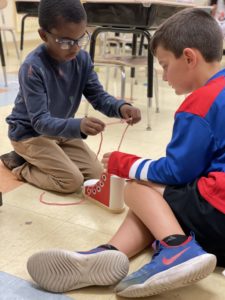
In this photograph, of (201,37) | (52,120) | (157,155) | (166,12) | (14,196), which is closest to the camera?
(201,37)

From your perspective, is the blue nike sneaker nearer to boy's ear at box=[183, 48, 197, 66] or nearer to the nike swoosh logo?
the nike swoosh logo

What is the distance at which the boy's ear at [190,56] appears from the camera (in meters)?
0.93

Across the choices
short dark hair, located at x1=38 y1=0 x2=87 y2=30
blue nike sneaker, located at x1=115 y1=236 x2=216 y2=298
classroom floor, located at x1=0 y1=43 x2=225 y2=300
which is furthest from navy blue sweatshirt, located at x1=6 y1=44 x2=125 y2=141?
blue nike sneaker, located at x1=115 y1=236 x2=216 y2=298

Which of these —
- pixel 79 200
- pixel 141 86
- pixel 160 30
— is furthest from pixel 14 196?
pixel 141 86

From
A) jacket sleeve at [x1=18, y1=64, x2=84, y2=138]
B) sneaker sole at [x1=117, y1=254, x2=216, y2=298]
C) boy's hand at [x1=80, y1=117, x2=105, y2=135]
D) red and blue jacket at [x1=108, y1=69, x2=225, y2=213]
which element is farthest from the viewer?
jacket sleeve at [x1=18, y1=64, x2=84, y2=138]

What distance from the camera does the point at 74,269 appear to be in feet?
2.68

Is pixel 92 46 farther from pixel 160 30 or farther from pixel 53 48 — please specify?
pixel 160 30

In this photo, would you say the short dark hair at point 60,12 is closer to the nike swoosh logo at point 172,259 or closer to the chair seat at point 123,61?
the nike swoosh logo at point 172,259

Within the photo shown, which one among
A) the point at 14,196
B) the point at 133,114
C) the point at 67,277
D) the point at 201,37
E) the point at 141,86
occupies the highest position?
the point at 201,37

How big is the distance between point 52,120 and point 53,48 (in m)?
0.26

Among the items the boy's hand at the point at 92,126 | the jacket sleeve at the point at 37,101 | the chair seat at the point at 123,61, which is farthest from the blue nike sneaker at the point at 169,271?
the chair seat at the point at 123,61

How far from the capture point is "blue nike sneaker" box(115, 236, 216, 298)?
2.42 ft

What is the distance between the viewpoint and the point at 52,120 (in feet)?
3.97

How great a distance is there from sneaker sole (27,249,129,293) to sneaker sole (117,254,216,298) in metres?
0.08
